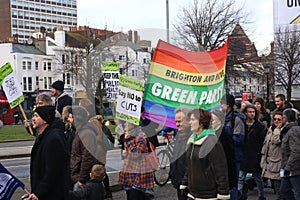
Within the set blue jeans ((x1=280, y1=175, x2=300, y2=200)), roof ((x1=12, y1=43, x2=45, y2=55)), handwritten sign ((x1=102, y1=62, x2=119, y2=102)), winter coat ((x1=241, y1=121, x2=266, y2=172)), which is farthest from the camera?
roof ((x1=12, y1=43, x2=45, y2=55))

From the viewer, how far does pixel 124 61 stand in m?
5.94

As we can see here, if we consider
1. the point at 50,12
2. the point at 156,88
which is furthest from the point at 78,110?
the point at 50,12

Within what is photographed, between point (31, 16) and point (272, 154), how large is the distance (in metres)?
115

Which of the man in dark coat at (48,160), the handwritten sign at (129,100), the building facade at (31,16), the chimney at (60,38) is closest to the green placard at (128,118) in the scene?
the handwritten sign at (129,100)

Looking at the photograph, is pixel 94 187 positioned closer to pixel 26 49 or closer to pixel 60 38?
pixel 26 49

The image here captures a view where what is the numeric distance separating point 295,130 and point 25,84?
66434 millimetres

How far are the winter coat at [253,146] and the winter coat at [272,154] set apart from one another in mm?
115

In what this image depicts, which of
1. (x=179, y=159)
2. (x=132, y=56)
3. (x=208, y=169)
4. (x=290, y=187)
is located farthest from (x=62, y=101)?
(x=290, y=187)

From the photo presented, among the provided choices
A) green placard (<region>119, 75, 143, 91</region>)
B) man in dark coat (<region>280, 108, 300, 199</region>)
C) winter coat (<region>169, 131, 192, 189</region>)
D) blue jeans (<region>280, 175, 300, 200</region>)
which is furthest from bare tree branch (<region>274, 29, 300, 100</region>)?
green placard (<region>119, 75, 143, 91</region>)

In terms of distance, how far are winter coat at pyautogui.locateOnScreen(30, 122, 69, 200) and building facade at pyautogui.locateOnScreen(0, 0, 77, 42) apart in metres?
101

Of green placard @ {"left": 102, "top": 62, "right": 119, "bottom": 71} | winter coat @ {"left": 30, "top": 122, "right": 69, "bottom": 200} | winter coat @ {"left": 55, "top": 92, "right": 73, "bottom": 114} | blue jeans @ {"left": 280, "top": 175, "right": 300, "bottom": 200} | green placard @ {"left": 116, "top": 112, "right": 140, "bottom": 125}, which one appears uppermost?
green placard @ {"left": 102, "top": 62, "right": 119, "bottom": 71}

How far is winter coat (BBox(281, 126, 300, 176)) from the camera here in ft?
26.2

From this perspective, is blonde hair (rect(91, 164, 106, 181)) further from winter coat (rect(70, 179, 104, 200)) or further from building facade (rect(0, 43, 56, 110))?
building facade (rect(0, 43, 56, 110))

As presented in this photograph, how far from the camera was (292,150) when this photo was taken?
316 inches
